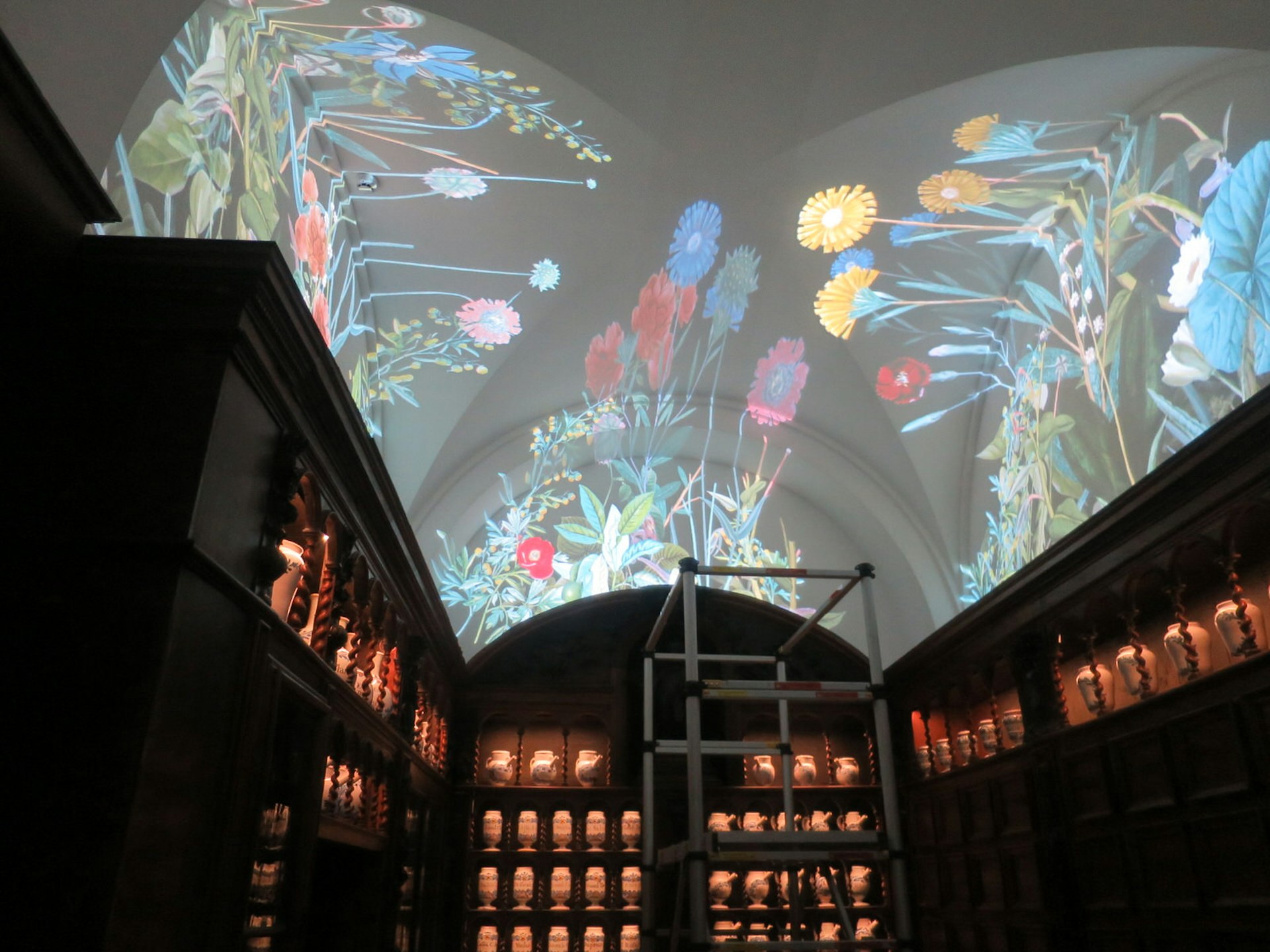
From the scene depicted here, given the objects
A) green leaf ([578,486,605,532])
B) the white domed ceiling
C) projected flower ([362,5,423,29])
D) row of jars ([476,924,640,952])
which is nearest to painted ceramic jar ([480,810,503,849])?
row of jars ([476,924,640,952])

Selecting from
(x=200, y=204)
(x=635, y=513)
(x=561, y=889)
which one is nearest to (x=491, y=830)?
(x=561, y=889)

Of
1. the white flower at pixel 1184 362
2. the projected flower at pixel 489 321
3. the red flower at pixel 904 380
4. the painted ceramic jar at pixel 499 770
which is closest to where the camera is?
the white flower at pixel 1184 362

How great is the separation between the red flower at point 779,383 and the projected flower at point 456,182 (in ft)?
8.95

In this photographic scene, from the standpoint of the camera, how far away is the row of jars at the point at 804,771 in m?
6.77

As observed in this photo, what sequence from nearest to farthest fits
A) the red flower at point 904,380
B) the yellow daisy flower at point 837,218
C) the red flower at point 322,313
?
the red flower at point 322,313 < the yellow daisy flower at point 837,218 < the red flower at point 904,380

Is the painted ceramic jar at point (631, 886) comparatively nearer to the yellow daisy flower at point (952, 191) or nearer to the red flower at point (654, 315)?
the red flower at point (654, 315)

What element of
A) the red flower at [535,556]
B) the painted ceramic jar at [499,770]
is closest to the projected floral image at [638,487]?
the red flower at [535,556]

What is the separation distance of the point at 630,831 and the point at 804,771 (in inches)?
52.9

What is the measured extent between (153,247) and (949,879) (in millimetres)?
5648

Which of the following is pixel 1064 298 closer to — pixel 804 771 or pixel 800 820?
pixel 804 771

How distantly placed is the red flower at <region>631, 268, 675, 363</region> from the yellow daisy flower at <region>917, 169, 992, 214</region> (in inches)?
70.0

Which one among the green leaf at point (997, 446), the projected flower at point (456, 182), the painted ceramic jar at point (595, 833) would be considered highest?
the projected flower at point (456, 182)

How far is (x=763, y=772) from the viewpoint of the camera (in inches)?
267

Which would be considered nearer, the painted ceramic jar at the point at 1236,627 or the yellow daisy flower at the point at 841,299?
the painted ceramic jar at the point at 1236,627
